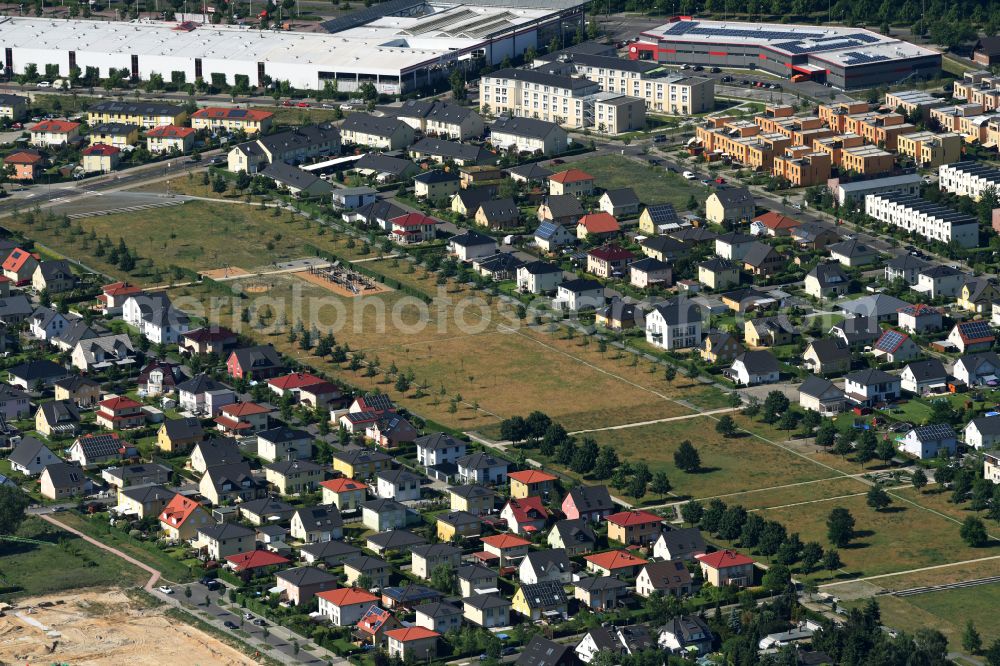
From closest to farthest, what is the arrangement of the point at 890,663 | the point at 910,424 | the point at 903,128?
the point at 890,663, the point at 910,424, the point at 903,128

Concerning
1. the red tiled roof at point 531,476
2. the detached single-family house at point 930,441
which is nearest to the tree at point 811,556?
the red tiled roof at point 531,476

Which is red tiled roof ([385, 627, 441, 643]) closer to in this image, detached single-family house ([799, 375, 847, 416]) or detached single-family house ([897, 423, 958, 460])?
detached single-family house ([897, 423, 958, 460])

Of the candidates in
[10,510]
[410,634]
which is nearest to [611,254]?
[10,510]

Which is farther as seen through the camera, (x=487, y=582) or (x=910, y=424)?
(x=910, y=424)

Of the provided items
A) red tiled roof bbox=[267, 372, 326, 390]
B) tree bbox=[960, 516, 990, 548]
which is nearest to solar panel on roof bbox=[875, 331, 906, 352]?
tree bbox=[960, 516, 990, 548]

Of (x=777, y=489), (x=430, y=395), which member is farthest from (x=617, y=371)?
(x=777, y=489)

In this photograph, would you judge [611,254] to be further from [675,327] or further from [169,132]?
[169,132]

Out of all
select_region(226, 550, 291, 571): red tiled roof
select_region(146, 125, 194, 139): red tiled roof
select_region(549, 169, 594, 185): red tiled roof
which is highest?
select_region(146, 125, 194, 139): red tiled roof

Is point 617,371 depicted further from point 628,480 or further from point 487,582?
point 487,582
